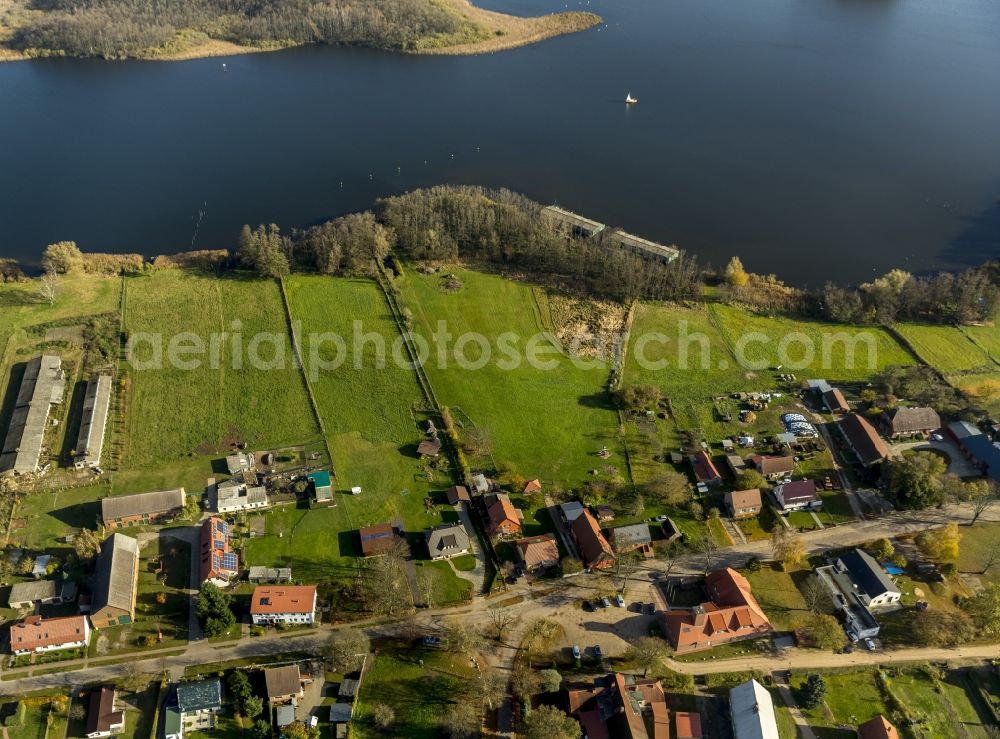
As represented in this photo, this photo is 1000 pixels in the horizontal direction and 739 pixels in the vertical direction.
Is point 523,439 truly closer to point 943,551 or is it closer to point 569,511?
point 569,511

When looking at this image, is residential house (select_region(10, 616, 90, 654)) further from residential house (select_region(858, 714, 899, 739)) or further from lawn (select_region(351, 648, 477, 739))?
residential house (select_region(858, 714, 899, 739))

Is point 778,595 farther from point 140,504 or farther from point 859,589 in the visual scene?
point 140,504

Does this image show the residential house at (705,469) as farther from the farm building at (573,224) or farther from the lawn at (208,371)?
the farm building at (573,224)

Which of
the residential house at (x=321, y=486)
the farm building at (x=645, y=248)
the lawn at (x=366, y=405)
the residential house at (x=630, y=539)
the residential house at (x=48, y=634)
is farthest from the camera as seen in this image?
the farm building at (x=645, y=248)

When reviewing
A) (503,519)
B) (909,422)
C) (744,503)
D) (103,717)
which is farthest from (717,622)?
(103,717)

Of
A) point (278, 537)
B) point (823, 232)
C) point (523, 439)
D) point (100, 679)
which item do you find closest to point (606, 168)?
point (823, 232)

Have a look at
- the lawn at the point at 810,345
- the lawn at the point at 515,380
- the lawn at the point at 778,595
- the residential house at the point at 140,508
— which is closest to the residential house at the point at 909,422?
the lawn at the point at 810,345

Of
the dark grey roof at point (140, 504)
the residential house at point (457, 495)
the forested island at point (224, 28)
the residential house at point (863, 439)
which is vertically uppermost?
the forested island at point (224, 28)

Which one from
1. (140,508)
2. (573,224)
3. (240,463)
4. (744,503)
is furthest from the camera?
(573,224)
